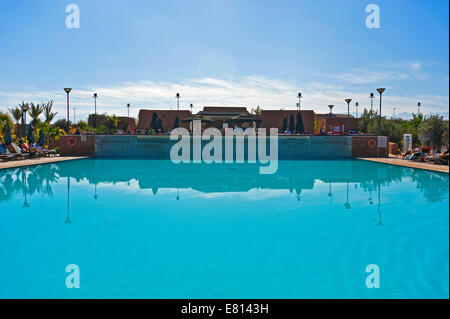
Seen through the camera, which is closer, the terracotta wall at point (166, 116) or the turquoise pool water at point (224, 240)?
the turquoise pool water at point (224, 240)

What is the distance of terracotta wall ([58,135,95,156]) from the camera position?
21641 mm

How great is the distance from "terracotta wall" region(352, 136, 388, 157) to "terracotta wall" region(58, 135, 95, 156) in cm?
1759

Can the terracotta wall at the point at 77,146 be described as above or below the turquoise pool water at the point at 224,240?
above

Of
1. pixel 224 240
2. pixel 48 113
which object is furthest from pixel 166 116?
pixel 224 240

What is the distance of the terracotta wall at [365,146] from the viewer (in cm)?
2134

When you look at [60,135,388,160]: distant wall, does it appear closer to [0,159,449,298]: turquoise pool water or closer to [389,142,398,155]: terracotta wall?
[389,142,398,155]: terracotta wall

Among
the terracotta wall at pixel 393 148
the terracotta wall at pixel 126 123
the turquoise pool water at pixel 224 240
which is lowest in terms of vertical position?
the turquoise pool water at pixel 224 240

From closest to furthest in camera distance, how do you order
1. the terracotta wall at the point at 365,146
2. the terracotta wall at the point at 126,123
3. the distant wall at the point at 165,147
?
the terracotta wall at the point at 365,146
the distant wall at the point at 165,147
the terracotta wall at the point at 126,123

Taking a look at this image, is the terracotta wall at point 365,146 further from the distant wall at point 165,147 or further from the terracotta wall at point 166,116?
the terracotta wall at point 166,116

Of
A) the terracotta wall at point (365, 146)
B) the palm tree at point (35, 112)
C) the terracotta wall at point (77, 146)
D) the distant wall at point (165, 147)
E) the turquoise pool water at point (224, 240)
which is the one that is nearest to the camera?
the turquoise pool water at point (224, 240)

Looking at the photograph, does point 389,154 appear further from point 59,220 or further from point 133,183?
point 59,220

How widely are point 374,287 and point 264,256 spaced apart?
1.60 metres

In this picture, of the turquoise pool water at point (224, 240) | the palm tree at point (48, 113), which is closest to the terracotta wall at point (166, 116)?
the palm tree at point (48, 113)

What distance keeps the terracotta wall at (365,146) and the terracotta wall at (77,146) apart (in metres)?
17.6
